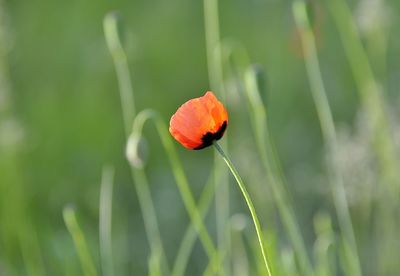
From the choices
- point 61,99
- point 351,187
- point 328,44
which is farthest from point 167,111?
point 351,187

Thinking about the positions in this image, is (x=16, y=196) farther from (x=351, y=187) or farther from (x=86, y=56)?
(x=86, y=56)

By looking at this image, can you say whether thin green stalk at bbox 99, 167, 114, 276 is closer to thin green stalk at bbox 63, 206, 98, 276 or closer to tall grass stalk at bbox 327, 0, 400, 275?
thin green stalk at bbox 63, 206, 98, 276

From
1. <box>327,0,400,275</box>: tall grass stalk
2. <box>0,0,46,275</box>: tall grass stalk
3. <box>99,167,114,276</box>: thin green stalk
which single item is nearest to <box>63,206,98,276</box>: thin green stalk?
A: <box>99,167,114,276</box>: thin green stalk

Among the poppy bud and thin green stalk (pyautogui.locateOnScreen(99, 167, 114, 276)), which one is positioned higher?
the poppy bud

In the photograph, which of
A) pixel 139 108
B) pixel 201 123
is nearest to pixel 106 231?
pixel 201 123

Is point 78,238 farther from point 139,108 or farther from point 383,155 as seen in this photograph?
point 139,108

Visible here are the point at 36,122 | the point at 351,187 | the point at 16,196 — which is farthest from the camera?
the point at 36,122
